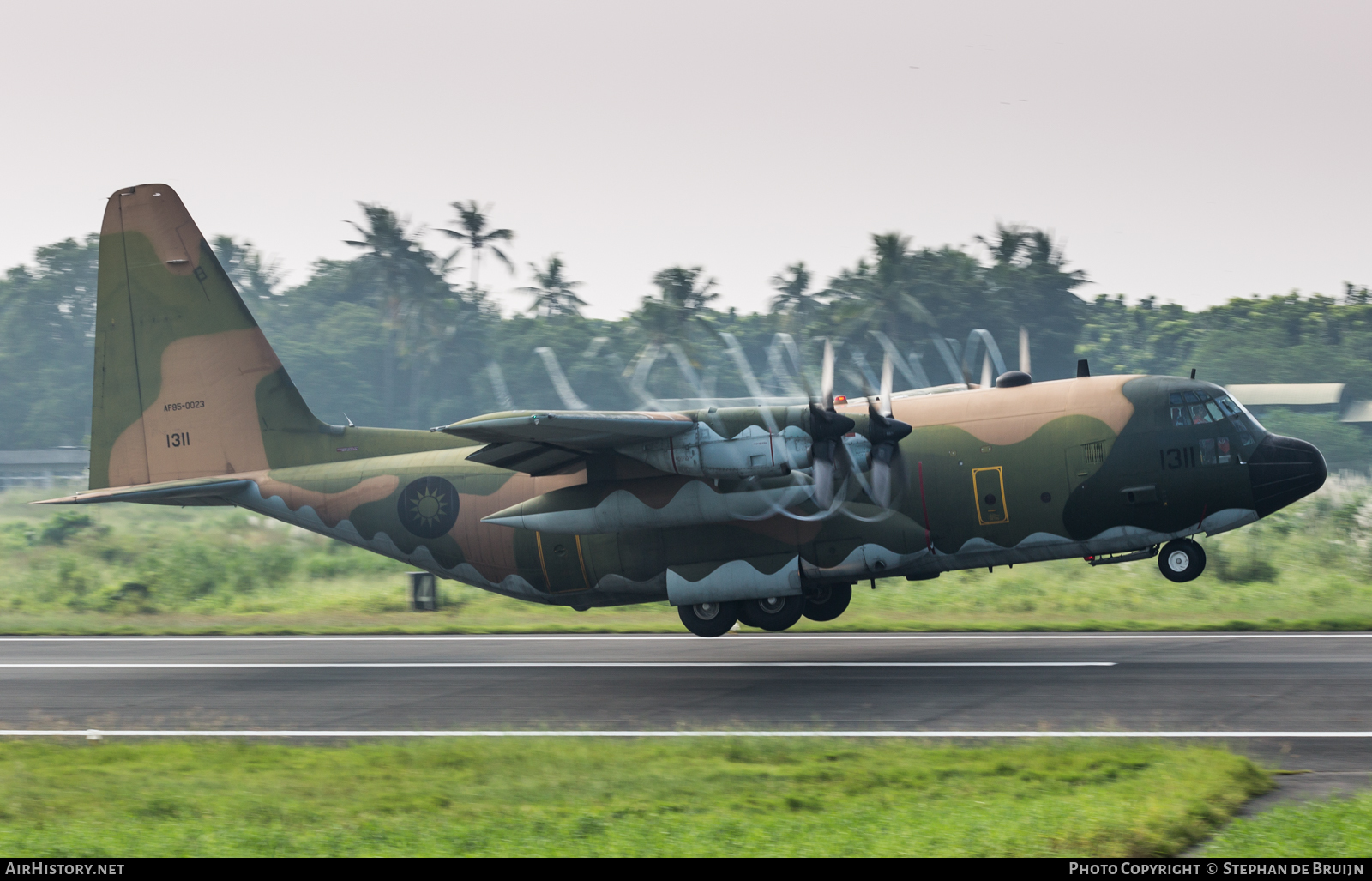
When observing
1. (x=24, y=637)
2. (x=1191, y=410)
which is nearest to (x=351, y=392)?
(x=24, y=637)

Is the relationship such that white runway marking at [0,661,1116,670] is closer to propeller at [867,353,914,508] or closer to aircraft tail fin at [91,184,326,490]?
propeller at [867,353,914,508]

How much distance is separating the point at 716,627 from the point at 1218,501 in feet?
28.2

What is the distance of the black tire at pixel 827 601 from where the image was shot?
21.9 m

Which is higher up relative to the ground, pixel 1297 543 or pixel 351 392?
pixel 351 392

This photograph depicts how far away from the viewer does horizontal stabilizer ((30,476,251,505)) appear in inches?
874

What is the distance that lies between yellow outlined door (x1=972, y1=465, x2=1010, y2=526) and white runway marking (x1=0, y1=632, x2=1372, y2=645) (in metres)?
4.13

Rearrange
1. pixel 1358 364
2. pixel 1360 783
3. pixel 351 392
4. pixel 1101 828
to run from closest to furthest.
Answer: pixel 1101 828 < pixel 1360 783 < pixel 1358 364 < pixel 351 392

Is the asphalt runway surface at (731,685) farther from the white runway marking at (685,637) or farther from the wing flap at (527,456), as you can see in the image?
the wing flap at (527,456)

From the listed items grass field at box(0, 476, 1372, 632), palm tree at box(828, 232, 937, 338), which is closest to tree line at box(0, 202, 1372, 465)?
palm tree at box(828, 232, 937, 338)

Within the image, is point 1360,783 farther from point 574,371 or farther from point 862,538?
point 574,371

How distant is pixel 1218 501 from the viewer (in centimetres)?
1891

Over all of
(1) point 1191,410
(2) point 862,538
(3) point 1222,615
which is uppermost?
(1) point 1191,410

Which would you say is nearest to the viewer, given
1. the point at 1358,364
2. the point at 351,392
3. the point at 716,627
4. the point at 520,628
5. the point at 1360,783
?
the point at 1360,783

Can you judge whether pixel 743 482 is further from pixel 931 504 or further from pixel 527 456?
pixel 527 456
